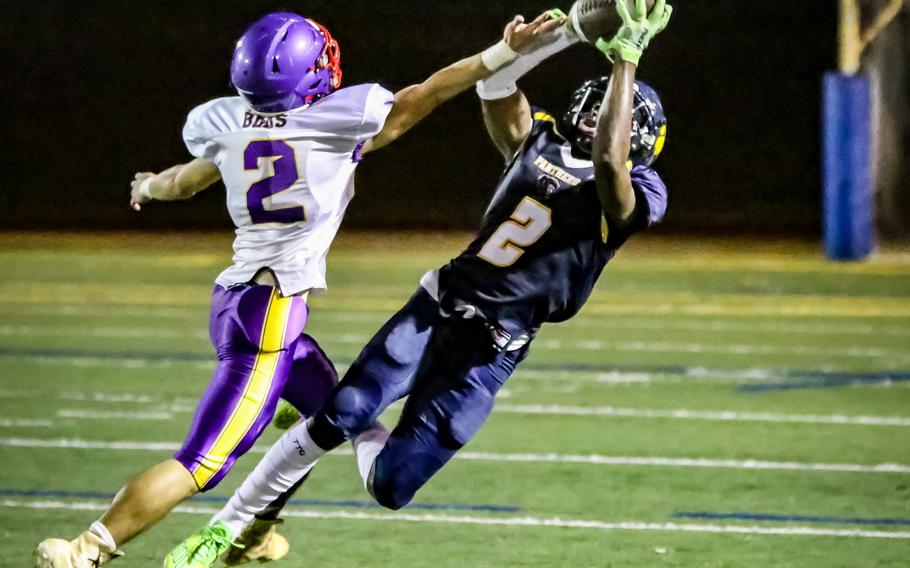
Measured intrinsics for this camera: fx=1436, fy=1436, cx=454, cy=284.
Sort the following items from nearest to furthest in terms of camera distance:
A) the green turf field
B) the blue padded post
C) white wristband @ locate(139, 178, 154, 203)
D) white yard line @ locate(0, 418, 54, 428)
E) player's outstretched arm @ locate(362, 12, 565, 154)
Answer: player's outstretched arm @ locate(362, 12, 565, 154), white wristband @ locate(139, 178, 154, 203), the green turf field, white yard line @ locate(0, 418, 54, 428), the blue padded post

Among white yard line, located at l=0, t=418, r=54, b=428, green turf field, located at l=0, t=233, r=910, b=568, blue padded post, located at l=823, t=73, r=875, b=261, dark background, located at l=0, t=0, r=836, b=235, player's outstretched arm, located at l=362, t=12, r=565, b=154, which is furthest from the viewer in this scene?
dark background, located at l=0, t=0, r=836, b=235

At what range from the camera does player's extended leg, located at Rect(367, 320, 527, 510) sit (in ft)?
13.5

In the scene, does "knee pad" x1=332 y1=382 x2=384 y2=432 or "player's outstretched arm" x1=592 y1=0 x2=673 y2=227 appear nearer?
"player's outstretched arm" x1=592 y1=0 x2=673 y2=227

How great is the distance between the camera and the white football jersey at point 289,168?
396 cm

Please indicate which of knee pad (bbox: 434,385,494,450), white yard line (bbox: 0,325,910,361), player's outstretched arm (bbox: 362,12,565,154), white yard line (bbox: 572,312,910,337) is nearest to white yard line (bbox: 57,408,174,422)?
white yard line (bbox: 0,325,910,361)

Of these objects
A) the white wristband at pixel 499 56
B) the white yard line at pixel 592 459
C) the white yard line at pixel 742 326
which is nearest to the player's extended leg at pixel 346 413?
the white wristband at pixel 499 56

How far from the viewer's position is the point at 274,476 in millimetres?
4137

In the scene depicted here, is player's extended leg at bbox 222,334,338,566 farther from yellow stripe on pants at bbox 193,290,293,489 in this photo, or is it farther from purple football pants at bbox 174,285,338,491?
yellow stripe on pants at bbox 193,290,293,489

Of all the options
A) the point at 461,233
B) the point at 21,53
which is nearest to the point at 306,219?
the point at 461,233

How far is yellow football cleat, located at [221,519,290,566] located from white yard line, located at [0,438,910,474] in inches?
72.5

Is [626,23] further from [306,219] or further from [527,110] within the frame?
[306,219]

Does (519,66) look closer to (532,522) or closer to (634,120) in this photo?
(634,120)

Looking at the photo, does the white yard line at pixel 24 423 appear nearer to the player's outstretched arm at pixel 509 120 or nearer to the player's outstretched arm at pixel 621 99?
the player's outstretched arm at pixel 509 120

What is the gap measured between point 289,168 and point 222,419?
710 mm
